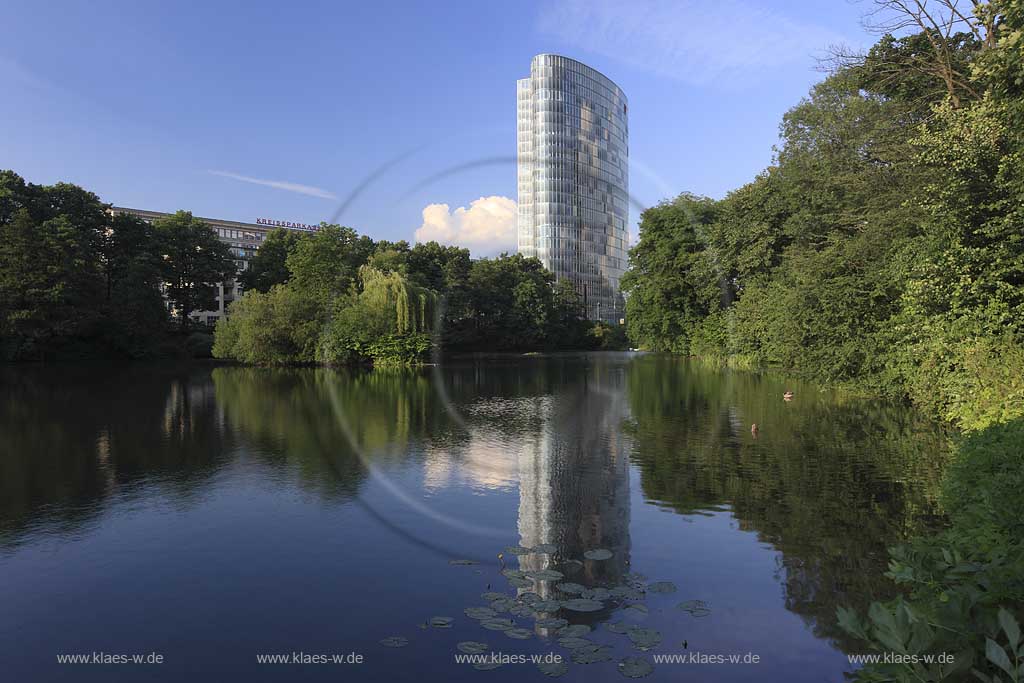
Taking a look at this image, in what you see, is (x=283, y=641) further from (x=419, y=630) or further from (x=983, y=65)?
(x=983, y=65)

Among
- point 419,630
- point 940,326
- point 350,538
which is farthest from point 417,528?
point 940,326

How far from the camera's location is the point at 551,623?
27.9 feet

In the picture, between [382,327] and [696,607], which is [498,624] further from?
[382,327]

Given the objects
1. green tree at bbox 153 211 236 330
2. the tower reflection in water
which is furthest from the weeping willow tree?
the tower reflection in water

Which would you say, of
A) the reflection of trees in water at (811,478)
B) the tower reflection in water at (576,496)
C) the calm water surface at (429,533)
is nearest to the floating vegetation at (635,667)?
the calm water surface at (429,533)

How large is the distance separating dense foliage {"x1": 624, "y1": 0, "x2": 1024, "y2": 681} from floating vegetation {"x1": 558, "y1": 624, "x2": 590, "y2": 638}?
3257mm

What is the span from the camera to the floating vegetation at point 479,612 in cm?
879

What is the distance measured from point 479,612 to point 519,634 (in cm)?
88

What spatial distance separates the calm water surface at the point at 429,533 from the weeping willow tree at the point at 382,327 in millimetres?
35852

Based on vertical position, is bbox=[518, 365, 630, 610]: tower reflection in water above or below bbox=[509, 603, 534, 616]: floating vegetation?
above

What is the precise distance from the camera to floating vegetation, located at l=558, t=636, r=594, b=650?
26.0 ft

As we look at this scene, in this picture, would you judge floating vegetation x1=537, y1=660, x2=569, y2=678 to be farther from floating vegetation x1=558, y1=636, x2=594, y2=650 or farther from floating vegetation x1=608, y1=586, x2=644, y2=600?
floating vegetation x1=608, y1=586, x2=644, y2=600

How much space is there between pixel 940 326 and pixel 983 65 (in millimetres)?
7505

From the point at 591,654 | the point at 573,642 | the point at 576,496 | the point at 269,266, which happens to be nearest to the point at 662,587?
the point at 573,642
